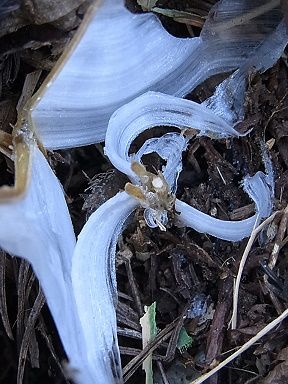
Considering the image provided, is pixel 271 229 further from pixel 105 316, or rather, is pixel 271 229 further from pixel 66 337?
pixel 66 337

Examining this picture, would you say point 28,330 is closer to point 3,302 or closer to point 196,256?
point 3,302

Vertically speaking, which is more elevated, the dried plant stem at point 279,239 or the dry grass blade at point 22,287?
the dry grass blade at point 22,287

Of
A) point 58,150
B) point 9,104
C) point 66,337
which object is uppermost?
point 9,104

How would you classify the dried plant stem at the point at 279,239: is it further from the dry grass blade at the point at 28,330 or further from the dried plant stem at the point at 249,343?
the dry grass blade at the point at 28,330

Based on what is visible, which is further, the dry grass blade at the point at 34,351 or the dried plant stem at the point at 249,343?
the dry grass blade at the point at 34,351

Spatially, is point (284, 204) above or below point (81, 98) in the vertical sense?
below

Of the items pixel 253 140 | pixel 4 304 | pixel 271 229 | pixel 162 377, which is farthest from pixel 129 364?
pixel 253 140

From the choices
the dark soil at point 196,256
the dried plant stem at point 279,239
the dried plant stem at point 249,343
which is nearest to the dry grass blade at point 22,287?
the dark soil at point 196,256
